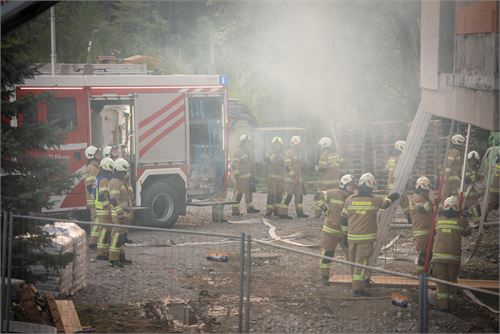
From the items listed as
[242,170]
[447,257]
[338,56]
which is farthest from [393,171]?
[338,56]

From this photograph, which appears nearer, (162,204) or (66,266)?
(66,266)

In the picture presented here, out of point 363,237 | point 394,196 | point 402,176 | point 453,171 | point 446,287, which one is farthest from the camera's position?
point 453,171

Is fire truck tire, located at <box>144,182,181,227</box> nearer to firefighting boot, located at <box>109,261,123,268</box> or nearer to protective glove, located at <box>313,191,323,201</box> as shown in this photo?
protective glove, located at <box>313,191,323,201</box>

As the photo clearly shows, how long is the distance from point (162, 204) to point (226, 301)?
24.5 ft

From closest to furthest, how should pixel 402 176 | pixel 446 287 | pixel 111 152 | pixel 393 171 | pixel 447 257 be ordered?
pixel 446 287
pixel 447 257
pixel 402 176
pixel 111 152
pixel 393 171

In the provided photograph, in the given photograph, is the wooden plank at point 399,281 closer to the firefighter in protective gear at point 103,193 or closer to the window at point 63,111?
the firefighter in protective gear at point 103,193

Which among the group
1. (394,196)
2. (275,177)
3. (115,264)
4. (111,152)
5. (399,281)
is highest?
(111,152)

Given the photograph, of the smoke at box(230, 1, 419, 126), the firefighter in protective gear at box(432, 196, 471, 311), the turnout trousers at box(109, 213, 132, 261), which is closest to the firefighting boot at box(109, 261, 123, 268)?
the turnout trousers at box(109, 213, 132, 261)

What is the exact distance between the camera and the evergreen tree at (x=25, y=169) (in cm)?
927

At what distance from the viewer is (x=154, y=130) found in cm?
1606

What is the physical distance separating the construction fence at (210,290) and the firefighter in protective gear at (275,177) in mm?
7183

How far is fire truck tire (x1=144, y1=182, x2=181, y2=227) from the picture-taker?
633 inches

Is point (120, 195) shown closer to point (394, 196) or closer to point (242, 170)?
point (394, 196)

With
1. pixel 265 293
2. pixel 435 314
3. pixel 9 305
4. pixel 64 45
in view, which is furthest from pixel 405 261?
pixel 64 45
